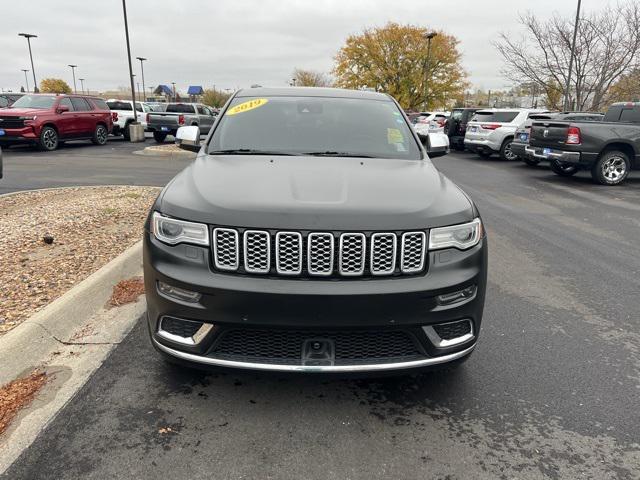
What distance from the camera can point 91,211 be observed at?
6.84 m

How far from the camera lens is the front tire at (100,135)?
64.9ft

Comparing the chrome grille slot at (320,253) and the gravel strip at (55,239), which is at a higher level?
the chrome grille slot at (320,253)

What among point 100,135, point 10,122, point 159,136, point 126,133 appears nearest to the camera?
point 10,122

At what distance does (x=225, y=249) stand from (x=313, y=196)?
55 cm

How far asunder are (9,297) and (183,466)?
2.44 m

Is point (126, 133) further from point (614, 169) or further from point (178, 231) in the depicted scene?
point (178, 231)

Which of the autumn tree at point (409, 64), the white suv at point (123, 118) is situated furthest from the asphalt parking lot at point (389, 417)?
the autumn tree at point (409, 64)

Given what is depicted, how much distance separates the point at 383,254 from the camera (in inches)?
98.7

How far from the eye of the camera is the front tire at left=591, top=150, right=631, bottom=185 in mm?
11672

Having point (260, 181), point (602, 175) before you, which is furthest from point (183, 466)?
point (602, 175)

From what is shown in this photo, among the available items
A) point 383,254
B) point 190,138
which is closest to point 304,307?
point 383,254

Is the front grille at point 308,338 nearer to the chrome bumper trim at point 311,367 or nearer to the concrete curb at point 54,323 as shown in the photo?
the chrome bumper trim at point 311,367

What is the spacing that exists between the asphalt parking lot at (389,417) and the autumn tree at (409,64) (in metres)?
50.3

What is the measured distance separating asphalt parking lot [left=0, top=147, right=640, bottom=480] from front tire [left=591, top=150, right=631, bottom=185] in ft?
28.2
